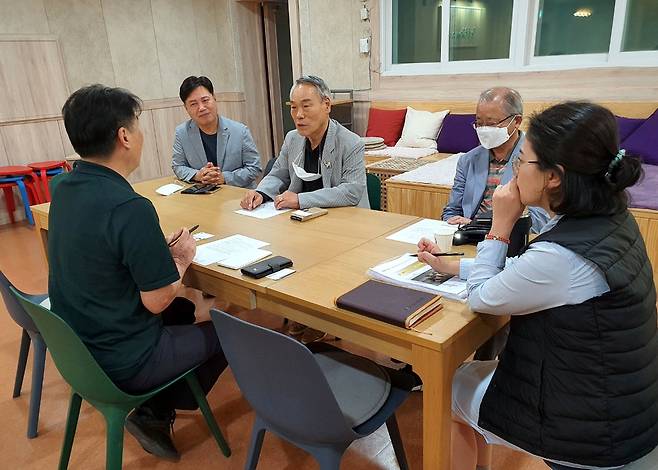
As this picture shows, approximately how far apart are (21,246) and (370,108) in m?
3.66

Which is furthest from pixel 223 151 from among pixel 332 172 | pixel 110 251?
pixel 110 251

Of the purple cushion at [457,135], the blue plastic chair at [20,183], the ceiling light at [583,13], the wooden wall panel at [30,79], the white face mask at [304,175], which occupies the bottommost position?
the blue plastic chair at [20,183]

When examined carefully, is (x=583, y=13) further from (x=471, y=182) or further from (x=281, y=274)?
(x=281, y=274)

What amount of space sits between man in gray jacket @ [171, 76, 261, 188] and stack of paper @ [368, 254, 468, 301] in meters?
1.68

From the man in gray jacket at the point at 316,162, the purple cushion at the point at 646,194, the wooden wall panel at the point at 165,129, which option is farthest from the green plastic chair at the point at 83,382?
the wooden wall panel at the point at 165,129

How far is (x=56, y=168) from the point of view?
4832mm

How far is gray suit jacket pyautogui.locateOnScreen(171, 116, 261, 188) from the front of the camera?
308cm

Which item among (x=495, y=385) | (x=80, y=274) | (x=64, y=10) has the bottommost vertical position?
(x=495, y=385)

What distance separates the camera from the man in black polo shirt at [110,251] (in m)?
1.37

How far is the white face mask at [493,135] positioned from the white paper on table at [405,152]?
95.4 inches

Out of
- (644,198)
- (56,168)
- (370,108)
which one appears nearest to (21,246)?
(56,168)

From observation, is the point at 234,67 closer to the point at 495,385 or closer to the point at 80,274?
the point at 80,274

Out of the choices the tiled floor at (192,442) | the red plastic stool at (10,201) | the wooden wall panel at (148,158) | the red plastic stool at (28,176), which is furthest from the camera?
the wooden wall panel at (148,158)

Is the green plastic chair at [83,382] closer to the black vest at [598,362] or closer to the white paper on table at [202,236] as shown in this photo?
the white paper on table at [202,236]
